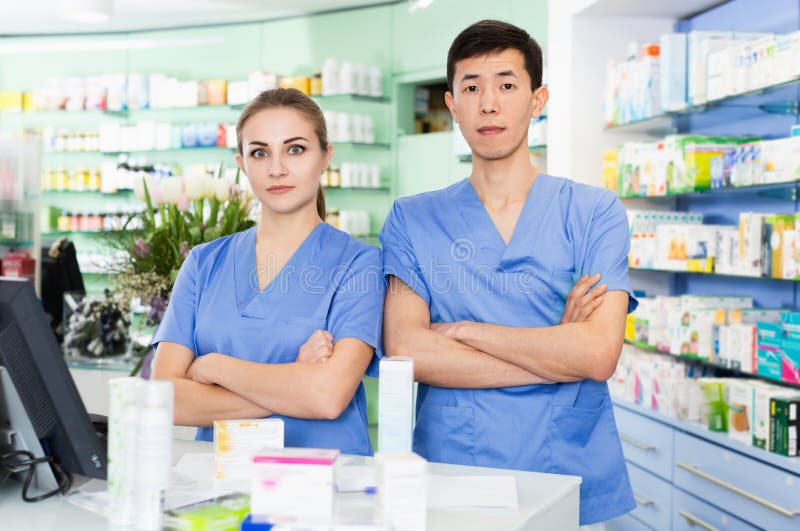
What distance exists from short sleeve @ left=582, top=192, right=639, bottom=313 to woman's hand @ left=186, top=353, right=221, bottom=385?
0.93 metres

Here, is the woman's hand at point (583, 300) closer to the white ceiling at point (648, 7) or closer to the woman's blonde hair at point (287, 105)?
the woman's blonde hair at point (287, 105)

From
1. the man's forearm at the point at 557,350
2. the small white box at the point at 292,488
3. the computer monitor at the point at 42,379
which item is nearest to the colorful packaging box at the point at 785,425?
the man's forearm at the point at 557,350

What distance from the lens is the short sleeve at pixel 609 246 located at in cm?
205

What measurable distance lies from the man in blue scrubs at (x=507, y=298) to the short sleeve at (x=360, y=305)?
0.30 feet

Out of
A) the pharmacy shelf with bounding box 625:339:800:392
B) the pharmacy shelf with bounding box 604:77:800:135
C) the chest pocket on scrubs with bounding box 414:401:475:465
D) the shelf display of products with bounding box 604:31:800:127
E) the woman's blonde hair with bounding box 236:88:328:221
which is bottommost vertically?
the pharmacy shelf with bounding box 625:339:800:392

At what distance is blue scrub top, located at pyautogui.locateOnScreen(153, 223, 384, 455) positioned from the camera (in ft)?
6.23

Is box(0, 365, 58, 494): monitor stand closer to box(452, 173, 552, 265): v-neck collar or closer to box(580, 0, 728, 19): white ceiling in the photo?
box(452, 173, 552, 265): v-neck collar

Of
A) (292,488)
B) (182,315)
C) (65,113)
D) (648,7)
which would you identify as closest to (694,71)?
(648,7)

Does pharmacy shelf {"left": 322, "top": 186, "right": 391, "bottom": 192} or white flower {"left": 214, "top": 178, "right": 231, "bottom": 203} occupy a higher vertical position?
pharmacy shelf {"left": 322, "top": 186, "right": 391, "bottom": 192}

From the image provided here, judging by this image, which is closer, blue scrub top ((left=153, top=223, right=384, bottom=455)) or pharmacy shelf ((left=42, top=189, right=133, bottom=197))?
blue scrub top ((left=153, top=223, right=384, bottom=455))

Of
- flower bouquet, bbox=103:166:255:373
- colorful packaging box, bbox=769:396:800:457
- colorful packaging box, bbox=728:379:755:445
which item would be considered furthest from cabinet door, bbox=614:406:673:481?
flower bouquet, bbox=103:166:255:373

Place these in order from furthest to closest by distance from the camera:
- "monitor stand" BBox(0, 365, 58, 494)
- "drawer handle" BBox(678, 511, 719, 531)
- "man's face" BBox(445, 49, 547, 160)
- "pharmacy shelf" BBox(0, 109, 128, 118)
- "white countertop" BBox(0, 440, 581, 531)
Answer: "pharmacy shelf" BBox(0, 109, 128, 118), "drawer handle" BBox(678, 511, 719, 531), "man's face" BBox(445, 49, 547, 160), "monitor stand" BBox(0, 365, 58, 494), "white countertop" BBox(0, 440, 581, 531)

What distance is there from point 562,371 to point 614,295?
24 cm

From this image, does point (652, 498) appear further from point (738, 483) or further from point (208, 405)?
point (208, 405)
